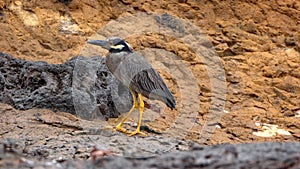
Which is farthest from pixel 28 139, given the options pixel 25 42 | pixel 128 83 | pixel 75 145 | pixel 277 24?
pixel 277 24

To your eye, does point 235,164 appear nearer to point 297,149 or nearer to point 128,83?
point 297,149

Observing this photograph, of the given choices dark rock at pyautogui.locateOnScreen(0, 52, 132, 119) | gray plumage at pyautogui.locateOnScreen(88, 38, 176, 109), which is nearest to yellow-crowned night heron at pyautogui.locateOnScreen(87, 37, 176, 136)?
gray plumage at pyautogui.locateOnScreen(88, 38, 176, 109)

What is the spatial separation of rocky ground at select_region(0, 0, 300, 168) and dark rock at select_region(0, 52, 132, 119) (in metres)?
0.05

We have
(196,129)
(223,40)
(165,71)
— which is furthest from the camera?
(223,40)

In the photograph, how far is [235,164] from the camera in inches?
147

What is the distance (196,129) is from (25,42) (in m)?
3.30

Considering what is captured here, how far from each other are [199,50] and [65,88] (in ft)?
11.0

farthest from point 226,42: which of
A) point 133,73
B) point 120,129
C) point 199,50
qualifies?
point 120,129

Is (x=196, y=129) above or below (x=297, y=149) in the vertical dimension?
below

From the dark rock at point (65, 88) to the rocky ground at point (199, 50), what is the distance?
55 millimetres

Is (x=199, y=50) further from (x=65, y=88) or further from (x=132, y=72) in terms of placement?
(x=65, y=88)

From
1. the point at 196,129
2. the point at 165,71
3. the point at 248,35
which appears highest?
the point at 248,35

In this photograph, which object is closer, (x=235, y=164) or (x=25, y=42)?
(x=235, y=164)

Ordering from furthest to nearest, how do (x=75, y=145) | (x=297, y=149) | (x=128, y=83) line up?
(x=128, y=83) < (x=75, y=145) < (x=297, y=149)
